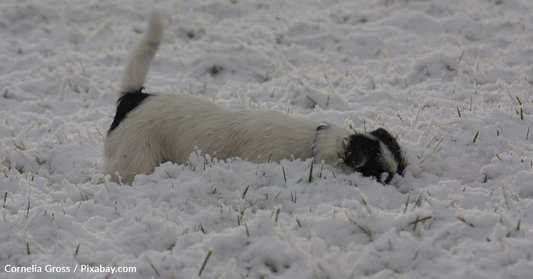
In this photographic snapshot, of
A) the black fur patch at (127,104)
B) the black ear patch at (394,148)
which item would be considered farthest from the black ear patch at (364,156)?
the black fur patch at (127,104)

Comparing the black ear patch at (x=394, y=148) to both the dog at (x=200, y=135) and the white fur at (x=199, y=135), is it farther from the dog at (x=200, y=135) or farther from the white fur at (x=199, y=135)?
the white fur at (x=199, y=135)

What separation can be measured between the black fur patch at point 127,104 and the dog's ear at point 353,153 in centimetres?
159

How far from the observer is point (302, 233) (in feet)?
7.56

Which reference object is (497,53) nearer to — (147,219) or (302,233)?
(302,233)

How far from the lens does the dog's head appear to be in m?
3.08

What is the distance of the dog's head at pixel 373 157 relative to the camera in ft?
10.1

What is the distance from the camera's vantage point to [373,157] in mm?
3105

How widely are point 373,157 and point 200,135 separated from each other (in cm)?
124

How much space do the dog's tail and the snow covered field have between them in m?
0.70

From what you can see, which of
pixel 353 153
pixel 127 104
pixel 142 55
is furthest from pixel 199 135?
pixel 353 153

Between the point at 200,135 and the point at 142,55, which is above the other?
the point at 142,55

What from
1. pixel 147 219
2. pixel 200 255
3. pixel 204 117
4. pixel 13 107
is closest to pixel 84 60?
pixel 13 107

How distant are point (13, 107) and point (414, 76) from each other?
433 centimetres

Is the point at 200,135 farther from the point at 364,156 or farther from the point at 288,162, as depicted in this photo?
the point at 364,156
